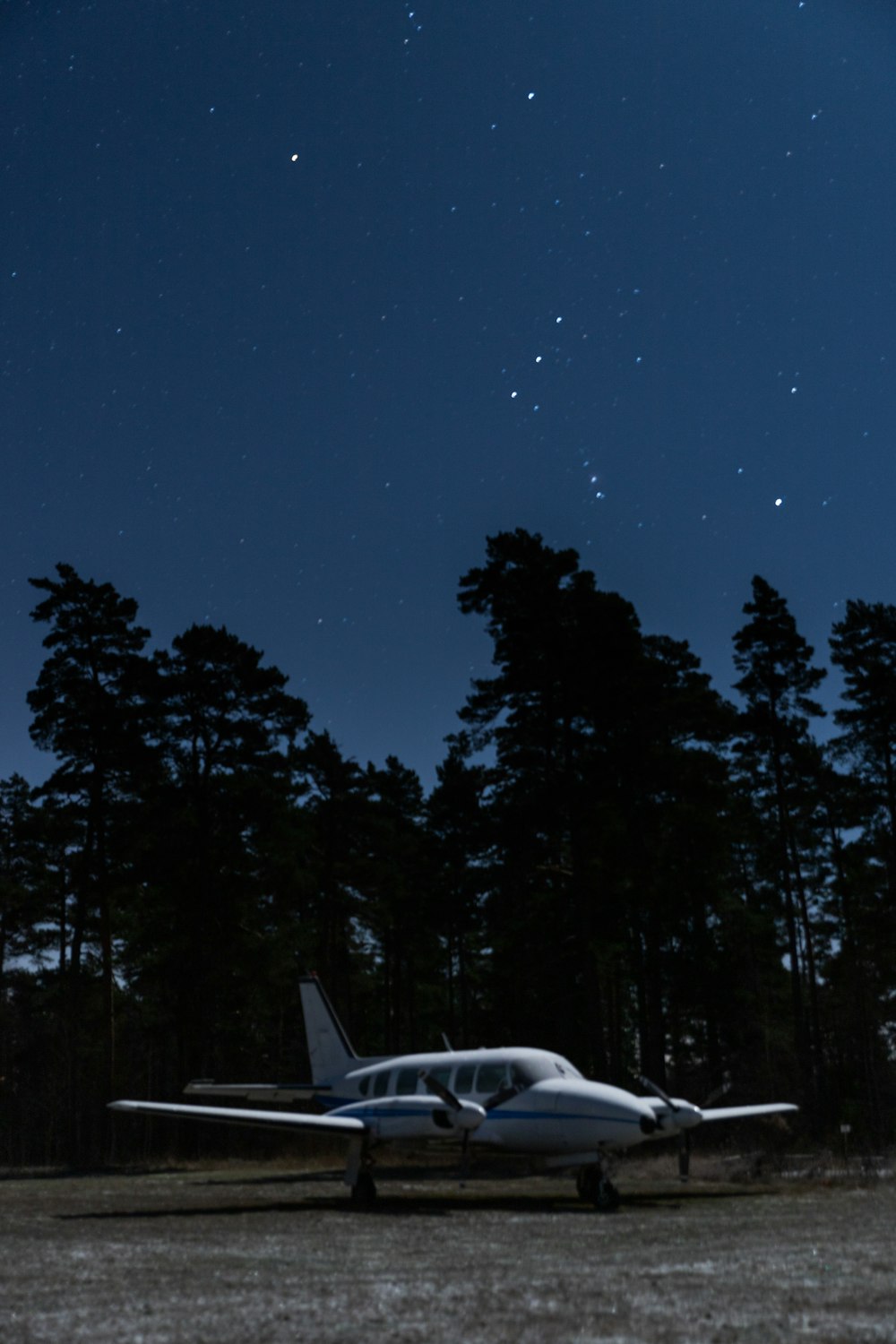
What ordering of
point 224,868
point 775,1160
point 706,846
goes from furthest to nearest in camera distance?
point 224,868 < point 706,846 < point 775,1160

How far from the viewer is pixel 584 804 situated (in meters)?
38.9

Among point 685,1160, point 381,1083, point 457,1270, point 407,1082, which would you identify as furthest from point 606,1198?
point 457,1270

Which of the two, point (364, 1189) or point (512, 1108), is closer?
point (512, 1108)

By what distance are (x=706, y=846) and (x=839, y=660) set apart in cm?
1090

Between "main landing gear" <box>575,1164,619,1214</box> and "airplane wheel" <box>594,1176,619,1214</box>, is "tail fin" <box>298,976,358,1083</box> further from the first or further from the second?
"airplane wheel" <box>594,1176,619,1214</box>

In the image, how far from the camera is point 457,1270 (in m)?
12.4

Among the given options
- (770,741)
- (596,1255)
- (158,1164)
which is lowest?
(158,1164)

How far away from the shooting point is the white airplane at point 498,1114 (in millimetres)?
20406

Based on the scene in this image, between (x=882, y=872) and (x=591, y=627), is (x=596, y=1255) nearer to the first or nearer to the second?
(x=591, y=627)

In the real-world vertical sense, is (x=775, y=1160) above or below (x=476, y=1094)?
below

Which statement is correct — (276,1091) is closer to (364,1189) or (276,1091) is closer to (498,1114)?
(364,1189)

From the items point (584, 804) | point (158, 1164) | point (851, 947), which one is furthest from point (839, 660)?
point (158, 1164)

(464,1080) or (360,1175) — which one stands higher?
(464,1080)

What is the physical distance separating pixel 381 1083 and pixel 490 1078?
3.29 metres
